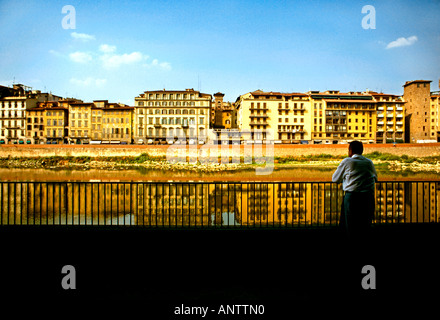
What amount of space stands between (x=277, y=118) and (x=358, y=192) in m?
69.5

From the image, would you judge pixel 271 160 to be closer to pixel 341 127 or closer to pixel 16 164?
→ pixel 341 127

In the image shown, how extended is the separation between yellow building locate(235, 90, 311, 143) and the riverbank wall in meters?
14.2

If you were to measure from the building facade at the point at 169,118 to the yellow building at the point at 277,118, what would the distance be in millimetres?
9162

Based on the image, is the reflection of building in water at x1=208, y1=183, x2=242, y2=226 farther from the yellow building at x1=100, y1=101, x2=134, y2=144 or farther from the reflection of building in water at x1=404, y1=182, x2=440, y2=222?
the yellow building at x1=100, y1=101, x2=134, y2=144

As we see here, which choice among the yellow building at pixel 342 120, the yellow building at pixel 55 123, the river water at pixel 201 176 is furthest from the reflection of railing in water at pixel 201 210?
the yellow building at pixel 55 123

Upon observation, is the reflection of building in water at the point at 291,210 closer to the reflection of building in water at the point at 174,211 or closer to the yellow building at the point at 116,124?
the reflection of building in water at the point at 174,211

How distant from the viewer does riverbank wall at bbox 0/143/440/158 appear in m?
55.1

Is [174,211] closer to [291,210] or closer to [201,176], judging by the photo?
[291,210]

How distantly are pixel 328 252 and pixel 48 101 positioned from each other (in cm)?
9017

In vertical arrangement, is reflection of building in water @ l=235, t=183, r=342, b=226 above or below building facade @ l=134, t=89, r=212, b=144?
below

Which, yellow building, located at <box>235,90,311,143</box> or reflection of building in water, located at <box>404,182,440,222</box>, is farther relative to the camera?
yellow building, located at <box>235,90,311,143</box>

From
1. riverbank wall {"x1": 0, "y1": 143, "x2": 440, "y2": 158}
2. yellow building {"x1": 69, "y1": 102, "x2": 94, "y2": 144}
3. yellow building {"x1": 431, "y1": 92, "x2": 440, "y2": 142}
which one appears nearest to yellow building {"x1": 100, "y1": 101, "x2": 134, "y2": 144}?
yellow building {"x1": 69, "y1": 102, "x2": 94, "y2": 144}

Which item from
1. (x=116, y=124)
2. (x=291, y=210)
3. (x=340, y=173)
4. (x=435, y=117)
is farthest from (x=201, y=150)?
(x=435, y=117)

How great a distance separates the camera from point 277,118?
238 feet
